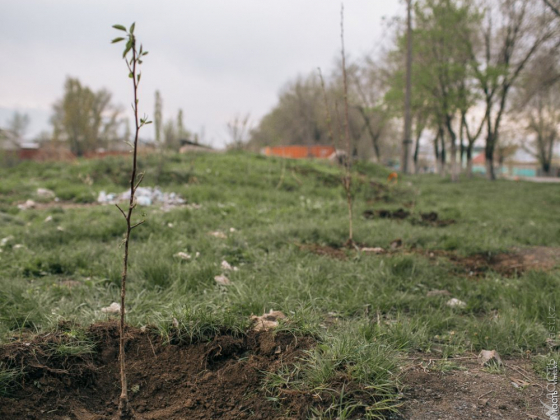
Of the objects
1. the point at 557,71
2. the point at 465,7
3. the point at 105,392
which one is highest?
the point at 465,7

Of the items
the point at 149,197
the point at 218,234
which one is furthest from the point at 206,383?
the point at 149,197

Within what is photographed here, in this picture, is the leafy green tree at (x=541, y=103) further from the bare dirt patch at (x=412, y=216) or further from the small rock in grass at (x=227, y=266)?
the small rock in grass at (x=227, y=266)

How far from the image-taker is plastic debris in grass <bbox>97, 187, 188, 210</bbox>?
26.8ft

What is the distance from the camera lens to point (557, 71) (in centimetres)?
1395

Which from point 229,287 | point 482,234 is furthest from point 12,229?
point 482,234

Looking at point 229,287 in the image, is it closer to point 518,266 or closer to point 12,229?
point 518,266

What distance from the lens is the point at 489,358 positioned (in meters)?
2.25

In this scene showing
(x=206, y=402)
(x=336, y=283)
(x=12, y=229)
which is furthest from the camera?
(x=12, y=229)

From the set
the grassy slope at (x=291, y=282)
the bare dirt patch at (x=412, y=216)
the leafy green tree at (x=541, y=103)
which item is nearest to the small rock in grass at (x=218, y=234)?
the grassy slope at (x=291, y=282)

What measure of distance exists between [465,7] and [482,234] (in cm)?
1927

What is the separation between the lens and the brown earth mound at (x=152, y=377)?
1751 mm

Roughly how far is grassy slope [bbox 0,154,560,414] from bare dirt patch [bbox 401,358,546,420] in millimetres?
161

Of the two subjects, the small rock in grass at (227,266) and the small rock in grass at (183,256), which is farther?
the small rock in grass at (183,256)

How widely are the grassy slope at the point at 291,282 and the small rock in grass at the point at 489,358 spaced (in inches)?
6.0
